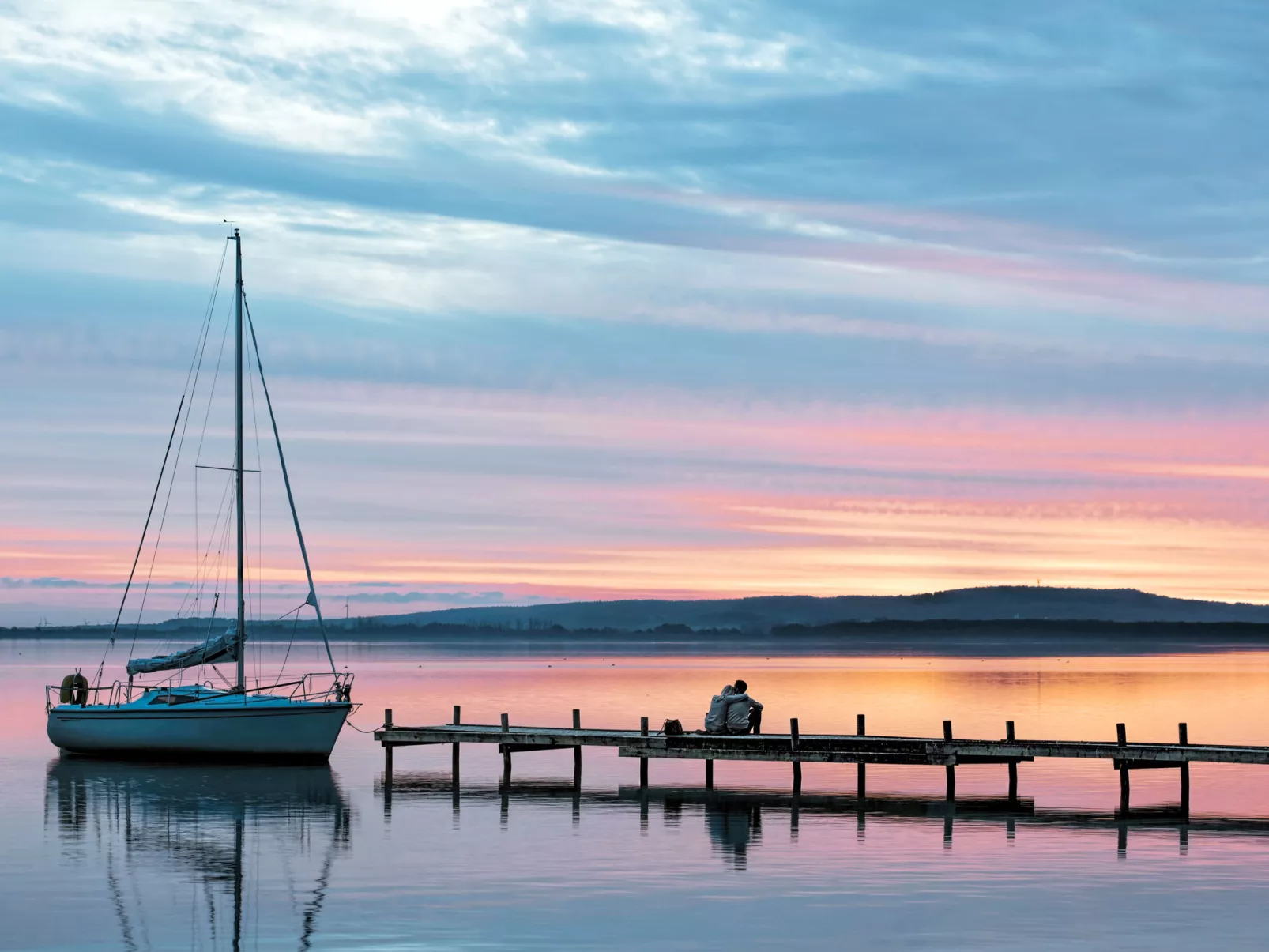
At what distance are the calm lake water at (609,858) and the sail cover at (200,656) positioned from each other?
445 centimetres

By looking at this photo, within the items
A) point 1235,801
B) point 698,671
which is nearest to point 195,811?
point 1235,801

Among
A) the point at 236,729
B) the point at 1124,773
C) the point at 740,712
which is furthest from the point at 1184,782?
the point at 236,729

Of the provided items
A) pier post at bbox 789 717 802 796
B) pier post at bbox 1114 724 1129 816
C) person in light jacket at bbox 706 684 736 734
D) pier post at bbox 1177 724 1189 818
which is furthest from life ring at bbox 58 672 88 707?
pier post at bbox 1177 724 1189 818

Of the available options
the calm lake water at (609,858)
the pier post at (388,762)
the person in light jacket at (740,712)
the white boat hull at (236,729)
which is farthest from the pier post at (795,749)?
the white boat hull at (236,729)

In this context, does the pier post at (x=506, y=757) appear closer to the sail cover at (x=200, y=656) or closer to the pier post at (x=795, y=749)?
the pier post at (x=795, y=749)

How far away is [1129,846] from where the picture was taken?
108ft

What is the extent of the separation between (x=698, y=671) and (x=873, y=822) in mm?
139155

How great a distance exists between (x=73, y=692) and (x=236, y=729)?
9448 millimetres

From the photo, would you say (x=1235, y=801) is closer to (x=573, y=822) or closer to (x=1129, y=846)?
(x=1129, y=846)

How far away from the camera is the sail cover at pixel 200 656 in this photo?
55938 millimetres

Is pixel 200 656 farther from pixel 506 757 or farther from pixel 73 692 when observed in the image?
pixel 506 757

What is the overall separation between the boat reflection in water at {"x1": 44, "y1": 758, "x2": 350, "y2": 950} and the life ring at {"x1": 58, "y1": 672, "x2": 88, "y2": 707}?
2.39m

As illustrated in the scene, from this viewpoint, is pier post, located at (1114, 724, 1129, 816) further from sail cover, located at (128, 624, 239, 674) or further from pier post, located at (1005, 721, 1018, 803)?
sail cover, located at (128, 624, 239, 674)

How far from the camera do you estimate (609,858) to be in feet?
103
